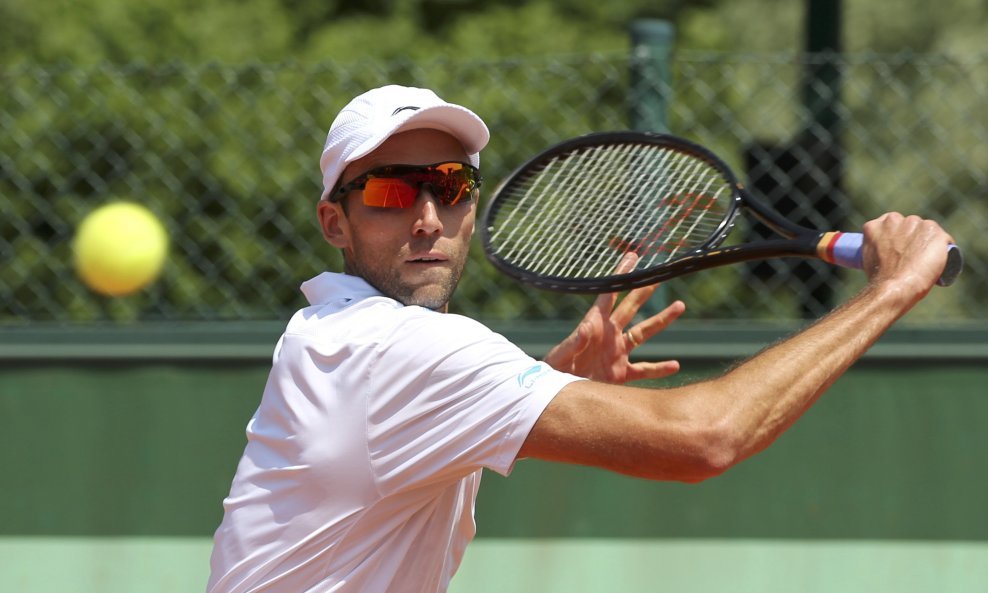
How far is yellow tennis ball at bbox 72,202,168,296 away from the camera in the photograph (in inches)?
184

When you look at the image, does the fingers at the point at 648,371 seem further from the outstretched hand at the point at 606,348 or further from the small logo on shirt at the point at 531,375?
the small logo on shirt at the point at 531,375

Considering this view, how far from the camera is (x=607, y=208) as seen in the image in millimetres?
3271

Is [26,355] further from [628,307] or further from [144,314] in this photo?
[628,307]

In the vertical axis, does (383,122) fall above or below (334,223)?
above

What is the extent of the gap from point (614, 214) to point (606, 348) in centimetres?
32

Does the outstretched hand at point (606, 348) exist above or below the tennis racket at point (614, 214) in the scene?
below

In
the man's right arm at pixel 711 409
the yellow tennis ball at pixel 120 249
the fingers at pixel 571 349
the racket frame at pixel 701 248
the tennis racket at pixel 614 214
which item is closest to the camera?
the man's right arm at pixel 711 409

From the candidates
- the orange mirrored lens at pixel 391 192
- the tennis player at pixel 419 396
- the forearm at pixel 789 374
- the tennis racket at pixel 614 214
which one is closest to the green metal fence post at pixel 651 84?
the tennis racket at pixel 614 214

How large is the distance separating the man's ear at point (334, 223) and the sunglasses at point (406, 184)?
7cm

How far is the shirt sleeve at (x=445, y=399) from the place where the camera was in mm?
2334

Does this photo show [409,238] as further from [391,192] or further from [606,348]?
[606,348]

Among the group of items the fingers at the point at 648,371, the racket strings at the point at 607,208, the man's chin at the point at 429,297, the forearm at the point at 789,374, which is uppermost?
the forearm at the point at 789,374

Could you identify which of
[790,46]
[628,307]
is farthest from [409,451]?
[790,46]

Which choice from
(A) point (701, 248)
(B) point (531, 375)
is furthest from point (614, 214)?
(B) point (531, 375)
